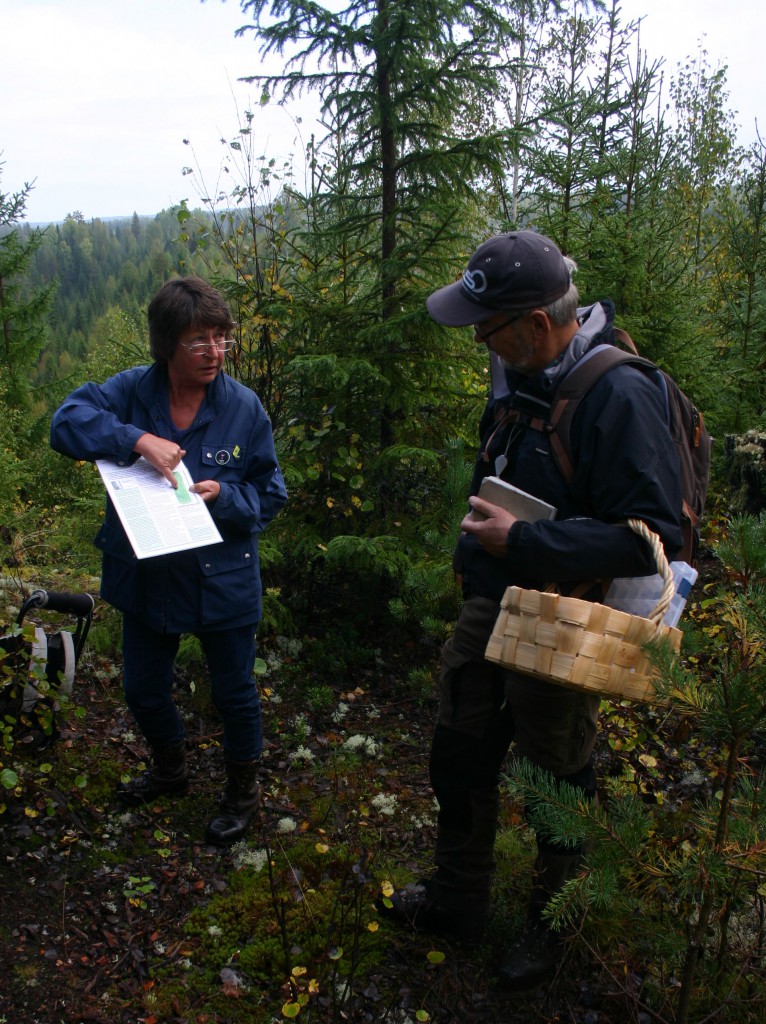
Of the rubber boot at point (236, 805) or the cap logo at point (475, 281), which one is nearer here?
the cap logo at point (475, 281)

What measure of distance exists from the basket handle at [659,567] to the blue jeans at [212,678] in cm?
177

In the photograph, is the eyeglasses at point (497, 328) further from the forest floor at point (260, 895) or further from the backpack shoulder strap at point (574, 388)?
the forest floor at point (260, 895)

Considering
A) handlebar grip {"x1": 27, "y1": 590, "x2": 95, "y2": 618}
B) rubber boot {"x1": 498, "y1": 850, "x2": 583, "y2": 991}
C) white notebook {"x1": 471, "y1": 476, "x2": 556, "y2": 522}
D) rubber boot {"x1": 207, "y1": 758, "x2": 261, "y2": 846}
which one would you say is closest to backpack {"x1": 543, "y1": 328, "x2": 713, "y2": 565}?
white notebook {"x1": 471, "y1": 476, "x2": 556, "y2": 522}

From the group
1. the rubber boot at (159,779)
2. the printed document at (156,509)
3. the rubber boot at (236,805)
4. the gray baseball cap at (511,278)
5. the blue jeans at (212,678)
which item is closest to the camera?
the gray baseball cap at (511,278)

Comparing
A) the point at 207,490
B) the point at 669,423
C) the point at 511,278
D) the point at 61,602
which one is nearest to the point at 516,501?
the point at 669,423

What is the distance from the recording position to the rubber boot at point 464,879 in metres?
2.69

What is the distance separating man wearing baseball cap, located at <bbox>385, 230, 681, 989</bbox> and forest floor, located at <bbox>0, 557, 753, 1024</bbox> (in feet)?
0.61

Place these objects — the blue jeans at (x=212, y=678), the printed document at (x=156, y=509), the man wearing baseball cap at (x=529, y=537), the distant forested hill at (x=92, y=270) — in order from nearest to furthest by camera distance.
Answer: the man wearing baseball cap at (x=529, y=537), the printed document at (x=156, y=509), the blue jeans at (x=212, y=678), the distant forested hill at (x=92, y=270)

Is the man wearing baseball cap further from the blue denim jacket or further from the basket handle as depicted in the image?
the blue denim jacket

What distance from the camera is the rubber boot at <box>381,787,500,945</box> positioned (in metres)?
2.69

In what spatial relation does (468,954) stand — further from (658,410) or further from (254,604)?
(658,410)

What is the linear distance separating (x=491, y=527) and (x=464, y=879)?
1.40m

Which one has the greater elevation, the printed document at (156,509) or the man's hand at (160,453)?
the man's hand at (160,453)

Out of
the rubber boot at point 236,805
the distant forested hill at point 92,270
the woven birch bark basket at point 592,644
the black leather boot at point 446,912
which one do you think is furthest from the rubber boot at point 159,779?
the distant forested hill at point 92,270
